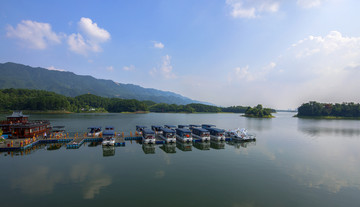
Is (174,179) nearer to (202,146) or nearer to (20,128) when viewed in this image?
(202,146)

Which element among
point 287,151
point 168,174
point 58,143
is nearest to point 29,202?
point 168,174

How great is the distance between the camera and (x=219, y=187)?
24.4 m

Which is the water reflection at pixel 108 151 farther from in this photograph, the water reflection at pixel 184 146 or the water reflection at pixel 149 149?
the water reflection at pixel 184 146

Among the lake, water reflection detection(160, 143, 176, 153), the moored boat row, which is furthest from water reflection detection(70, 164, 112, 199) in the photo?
the moored boat row

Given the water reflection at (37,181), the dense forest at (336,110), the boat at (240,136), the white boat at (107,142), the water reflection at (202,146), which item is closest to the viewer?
the water reflection at (37,181)

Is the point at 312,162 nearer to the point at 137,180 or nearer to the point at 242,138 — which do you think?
the point at 242,138

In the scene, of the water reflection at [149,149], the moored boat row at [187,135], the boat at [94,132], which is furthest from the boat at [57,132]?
the water reflection at [149,149]

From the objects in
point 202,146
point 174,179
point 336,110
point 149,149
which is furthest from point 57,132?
point 336,110

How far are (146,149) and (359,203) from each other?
4026 cm

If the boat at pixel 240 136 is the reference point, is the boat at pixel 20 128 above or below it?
above

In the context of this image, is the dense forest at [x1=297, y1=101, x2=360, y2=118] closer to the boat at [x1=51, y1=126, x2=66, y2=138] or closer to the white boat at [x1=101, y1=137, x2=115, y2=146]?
the white boat at [x1=101, y1=137, x2=115, y2=146]

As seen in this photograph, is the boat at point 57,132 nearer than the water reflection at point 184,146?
No

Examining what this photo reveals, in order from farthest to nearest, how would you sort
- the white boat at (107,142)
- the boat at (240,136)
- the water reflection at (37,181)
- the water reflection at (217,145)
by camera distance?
the boat at (240,136) < the water reflection at (217,145) < the white boat at (107,142) < the water reflection at (37,181)

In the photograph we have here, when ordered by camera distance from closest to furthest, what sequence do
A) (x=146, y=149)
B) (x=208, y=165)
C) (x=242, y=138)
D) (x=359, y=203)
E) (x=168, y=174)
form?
(x=359, y=203) < (x=168, y=174) < (x=208, y=165) < (x=146, y=149) < (x=242, y=138)
